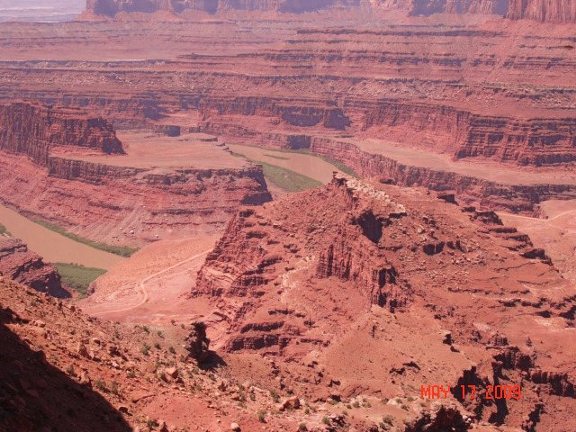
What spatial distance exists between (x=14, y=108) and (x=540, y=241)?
7148 centimetres

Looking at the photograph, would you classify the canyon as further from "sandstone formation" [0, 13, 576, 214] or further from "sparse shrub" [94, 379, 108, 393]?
"sandstone formation" [0, 13, 576, 214]

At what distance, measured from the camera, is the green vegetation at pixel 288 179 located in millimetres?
124250

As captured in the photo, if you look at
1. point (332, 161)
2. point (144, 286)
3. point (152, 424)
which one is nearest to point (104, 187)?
point (144, 286)

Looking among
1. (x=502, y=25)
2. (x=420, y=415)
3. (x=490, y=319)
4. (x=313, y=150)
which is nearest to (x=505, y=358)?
(x=490, y=319)

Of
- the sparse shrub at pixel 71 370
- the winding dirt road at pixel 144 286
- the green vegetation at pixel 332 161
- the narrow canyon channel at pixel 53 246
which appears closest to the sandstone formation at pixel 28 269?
the winding dirt road at pixel 144 286

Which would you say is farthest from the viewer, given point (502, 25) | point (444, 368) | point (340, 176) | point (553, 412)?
point (502, 25)

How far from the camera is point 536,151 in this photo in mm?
120562

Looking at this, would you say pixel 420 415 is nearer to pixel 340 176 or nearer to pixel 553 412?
pixel 553 412

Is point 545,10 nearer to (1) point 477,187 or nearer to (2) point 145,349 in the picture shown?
(1) point 477,187

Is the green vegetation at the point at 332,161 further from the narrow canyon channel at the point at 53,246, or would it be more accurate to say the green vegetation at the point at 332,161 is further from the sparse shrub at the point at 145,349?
the sparse shrub at the point at 145,349

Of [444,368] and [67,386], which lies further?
[444,368]

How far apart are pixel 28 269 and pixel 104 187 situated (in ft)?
123
